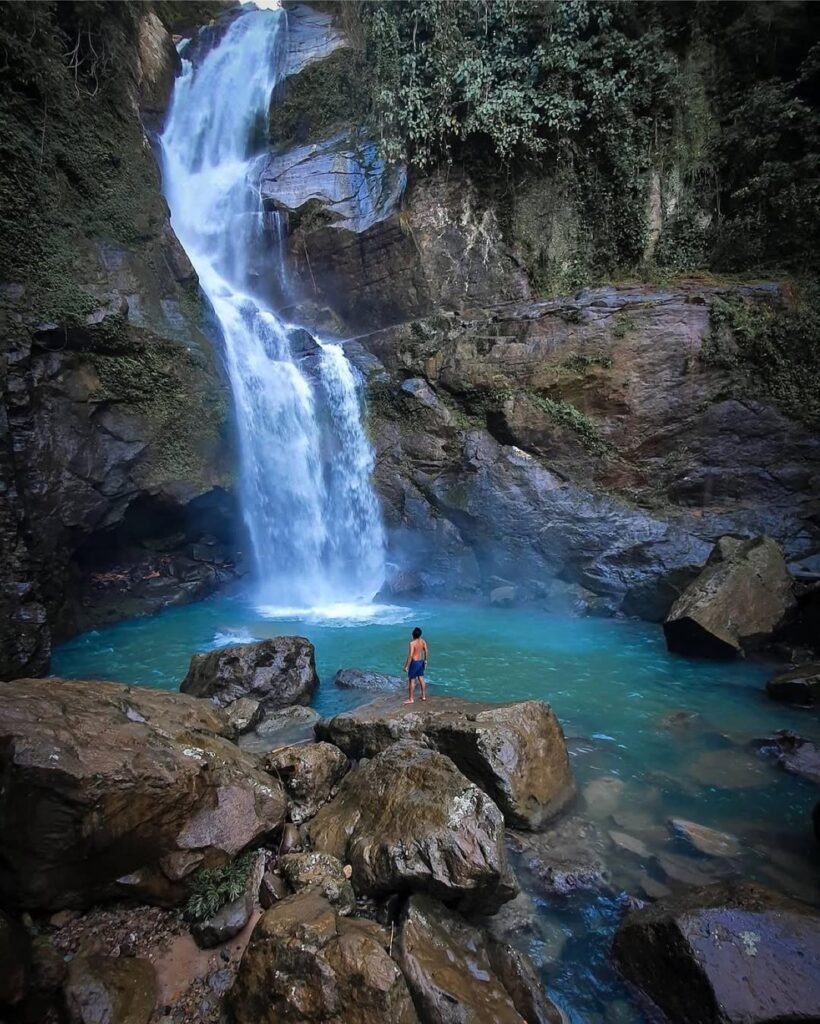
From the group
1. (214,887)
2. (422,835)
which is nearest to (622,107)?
(422,835)

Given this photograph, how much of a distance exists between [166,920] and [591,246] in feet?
57.7

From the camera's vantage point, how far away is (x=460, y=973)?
312cm

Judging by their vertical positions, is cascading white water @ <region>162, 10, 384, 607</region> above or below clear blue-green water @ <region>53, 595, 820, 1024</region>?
above

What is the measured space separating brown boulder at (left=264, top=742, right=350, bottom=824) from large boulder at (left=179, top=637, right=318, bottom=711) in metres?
2.33

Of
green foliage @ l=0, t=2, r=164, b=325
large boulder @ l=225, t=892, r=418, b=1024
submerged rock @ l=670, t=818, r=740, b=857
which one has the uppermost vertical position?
green foliage @ l=0, t=2, r=164, b=325

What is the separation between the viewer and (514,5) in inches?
604

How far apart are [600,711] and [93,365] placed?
40.2ft

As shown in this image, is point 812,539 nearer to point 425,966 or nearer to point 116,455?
point 425,966

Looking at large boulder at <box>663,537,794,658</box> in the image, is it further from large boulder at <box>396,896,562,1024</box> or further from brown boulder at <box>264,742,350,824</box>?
large boulder at <box>396,896,562,1024</box>

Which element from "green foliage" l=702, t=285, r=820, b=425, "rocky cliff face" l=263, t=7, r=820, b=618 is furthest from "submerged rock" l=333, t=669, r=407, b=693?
"green foliage" l=702, t=285, r=820, b=425

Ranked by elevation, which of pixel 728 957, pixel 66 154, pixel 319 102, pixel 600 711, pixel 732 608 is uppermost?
pixel 319 102

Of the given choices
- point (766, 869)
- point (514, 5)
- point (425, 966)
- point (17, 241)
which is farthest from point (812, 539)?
point (17, 241)

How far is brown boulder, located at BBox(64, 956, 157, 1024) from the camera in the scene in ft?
9.23

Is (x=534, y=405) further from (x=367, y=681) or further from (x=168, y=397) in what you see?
(x=168, y=397)
